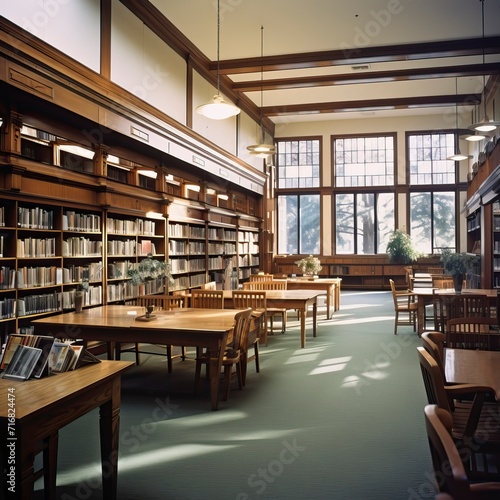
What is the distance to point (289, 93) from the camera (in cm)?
1317

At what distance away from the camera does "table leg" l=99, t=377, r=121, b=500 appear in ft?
8.09

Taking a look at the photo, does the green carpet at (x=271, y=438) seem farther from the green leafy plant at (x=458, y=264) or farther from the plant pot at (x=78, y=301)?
the green leafy plant at (x=458, y=264)

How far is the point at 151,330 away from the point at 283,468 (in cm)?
173

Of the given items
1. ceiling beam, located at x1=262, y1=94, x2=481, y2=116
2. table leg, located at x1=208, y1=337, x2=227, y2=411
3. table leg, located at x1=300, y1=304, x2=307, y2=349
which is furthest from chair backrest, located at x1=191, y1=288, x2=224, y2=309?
ceiling beam, located at x1=262, y1=94, x2=481, y2=116

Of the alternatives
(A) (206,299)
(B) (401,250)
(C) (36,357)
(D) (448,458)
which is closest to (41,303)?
(A) (206,299)

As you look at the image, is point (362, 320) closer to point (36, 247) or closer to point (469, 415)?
point (36, 247)

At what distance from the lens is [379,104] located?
1345 cm

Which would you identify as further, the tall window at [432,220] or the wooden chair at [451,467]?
the tall window at [432,220]

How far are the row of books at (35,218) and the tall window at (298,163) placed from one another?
12319 millimetres

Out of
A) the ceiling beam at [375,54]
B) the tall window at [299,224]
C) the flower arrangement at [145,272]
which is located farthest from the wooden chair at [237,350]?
the tall window at [299,224]

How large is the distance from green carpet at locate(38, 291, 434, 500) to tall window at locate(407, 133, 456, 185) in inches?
458

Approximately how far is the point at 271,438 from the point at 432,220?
46.4 ft

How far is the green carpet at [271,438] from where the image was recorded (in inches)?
112

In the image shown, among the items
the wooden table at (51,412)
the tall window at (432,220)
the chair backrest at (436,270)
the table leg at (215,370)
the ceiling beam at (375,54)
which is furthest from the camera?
the tall window at (432,220)
